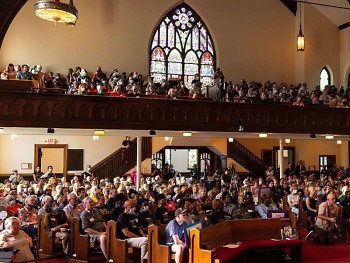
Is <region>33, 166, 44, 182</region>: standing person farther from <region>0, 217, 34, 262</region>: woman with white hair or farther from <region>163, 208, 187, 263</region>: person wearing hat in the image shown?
<region>0, 217, 34, 262</region>: woman with white hair

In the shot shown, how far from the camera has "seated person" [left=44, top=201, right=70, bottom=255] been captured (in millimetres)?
8922

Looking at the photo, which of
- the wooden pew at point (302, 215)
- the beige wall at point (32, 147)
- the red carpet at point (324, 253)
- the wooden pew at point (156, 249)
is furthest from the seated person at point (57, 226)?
the beige wall at point (32, 147)

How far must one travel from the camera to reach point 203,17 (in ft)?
74.1

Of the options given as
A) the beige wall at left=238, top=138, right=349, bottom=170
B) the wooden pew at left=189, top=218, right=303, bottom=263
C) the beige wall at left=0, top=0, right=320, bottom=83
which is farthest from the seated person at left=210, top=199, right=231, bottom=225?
the beige wall at left=238, top=138, right=349, bottom=170

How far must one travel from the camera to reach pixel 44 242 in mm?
9039

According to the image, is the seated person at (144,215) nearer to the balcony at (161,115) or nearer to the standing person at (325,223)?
the standing person at (325,223)

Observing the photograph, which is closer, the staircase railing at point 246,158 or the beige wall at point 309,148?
the staircase railing at point 246,158

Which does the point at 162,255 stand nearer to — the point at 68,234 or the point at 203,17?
the point at 68,234

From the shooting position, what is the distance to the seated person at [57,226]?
8.92 metres

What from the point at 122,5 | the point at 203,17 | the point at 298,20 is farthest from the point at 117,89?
the point at 298,20

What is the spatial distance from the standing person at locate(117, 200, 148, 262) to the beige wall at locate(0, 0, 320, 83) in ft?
41.7

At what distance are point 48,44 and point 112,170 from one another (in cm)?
627

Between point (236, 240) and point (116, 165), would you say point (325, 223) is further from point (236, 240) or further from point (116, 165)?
point (116, 165)

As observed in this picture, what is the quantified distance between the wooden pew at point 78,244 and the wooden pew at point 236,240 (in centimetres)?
230
